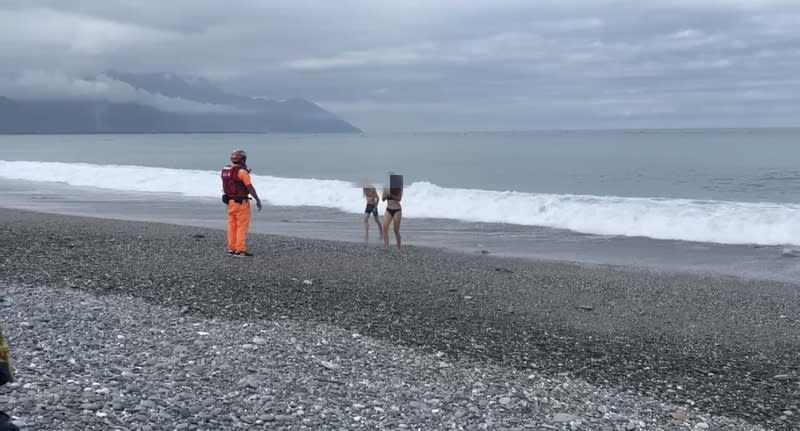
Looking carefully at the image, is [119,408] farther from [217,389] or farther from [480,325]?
[480,325]

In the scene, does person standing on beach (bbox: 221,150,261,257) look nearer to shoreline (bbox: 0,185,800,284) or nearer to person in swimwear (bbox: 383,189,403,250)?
person in swimwear (bbox: 383,189,403,250)

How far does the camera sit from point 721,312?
1037 centimetres

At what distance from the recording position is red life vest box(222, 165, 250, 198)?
41.4ft

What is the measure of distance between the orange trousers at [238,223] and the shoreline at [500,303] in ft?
1.13

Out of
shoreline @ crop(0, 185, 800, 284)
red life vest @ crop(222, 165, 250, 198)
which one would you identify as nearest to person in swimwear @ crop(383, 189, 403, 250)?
shoreline @ crop(0, 185, 800, 284)

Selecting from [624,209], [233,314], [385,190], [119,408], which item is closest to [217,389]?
[119,408]

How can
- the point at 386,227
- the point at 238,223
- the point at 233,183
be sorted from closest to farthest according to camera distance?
1. the point at 233,183
2. the point at 238,223
3. the point at 386,227

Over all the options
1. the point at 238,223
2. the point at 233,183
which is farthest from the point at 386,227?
the point at 233,183

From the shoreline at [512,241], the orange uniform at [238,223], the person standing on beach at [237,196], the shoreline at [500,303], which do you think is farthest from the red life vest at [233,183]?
the shoreline at [512,241]

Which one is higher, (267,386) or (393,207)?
(393,207)

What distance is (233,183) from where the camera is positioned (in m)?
12.8

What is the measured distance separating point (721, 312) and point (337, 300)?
5120mm

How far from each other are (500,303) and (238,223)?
502cm

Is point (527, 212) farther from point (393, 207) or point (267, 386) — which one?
point (267, 386)
